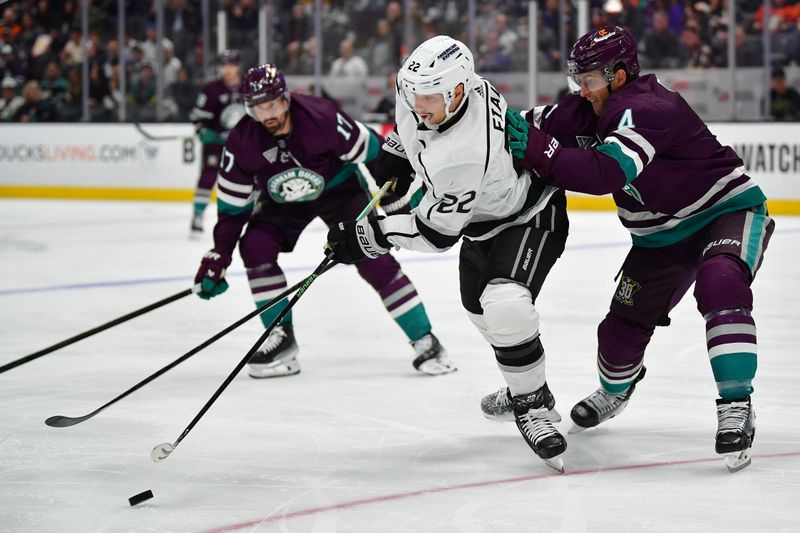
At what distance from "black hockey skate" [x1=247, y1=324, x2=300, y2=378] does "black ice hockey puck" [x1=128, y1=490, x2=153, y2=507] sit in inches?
55.2

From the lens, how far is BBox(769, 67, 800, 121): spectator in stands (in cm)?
878

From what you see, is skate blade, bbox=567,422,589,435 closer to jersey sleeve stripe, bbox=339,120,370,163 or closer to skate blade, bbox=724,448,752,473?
skate blade, bbox=724,448,752,473

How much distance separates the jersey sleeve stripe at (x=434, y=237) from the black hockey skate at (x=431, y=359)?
1234 mm

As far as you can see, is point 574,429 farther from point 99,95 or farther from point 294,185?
point 99,95

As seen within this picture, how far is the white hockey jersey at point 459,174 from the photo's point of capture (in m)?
2.63

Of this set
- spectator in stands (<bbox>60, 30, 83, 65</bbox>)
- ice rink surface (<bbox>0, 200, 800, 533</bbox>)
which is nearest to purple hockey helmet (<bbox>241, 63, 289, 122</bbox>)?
ice rink surface (<bbox>0, 200, 800, 533</bbox>)

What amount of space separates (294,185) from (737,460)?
185cm

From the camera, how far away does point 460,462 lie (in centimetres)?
285

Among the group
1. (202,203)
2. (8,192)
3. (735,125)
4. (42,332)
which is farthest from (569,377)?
(8,192)

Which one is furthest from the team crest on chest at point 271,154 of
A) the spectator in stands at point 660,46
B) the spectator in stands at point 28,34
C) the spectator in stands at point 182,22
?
the spectator in stands at point 28,34

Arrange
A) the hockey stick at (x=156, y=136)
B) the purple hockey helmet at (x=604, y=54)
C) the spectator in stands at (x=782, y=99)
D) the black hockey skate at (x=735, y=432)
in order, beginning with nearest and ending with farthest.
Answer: the black hockey skate at (x=735, y=432)
the purple hockey helmet at (x=604, y=54)
the spectator in stands at (x=782, y=99)
the hockey stick at (x=156, y=136)

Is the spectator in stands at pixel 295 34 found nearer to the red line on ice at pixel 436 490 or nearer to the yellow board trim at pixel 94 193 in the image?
the yellow board trim at pixel 94 193

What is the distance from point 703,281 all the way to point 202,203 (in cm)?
568

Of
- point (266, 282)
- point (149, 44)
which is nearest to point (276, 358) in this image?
point (266, 282)
